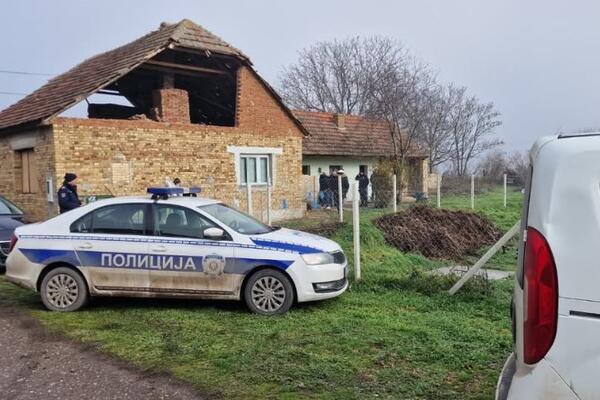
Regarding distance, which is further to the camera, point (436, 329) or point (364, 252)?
point (364, 252)

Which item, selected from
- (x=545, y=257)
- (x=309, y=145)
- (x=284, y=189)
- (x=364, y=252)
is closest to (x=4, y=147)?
(x=284, y=189)

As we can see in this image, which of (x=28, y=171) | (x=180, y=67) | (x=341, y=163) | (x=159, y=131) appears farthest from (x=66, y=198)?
(x=341, y=163)

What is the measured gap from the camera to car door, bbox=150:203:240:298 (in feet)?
22.7

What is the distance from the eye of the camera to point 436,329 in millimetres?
6043

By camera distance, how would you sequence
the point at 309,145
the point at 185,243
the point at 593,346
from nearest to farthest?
the point at 593,346 < the point at 185,243 < the point at 309,145

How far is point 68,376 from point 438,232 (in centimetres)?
899

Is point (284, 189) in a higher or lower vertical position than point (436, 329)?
higher

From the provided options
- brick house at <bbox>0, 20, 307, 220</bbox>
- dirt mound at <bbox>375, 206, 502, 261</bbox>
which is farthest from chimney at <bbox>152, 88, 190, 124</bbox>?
dirt mound at <bbox>375, 206, 502, 261</bbox>

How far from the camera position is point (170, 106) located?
16.7m

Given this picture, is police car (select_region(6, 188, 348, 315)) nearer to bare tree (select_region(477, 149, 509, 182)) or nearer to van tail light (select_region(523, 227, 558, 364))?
van tail light (select_region(523, 227, 558, 364))

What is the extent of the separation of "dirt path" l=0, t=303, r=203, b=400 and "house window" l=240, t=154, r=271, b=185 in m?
12.3

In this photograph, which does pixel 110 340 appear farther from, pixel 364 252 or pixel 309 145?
pixel 309 145

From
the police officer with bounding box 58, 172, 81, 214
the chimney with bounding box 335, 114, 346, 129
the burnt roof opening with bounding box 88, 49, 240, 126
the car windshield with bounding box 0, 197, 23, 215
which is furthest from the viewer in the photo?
the chimney with bounding box 335, 114, 346, 129

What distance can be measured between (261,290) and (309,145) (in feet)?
69.3
